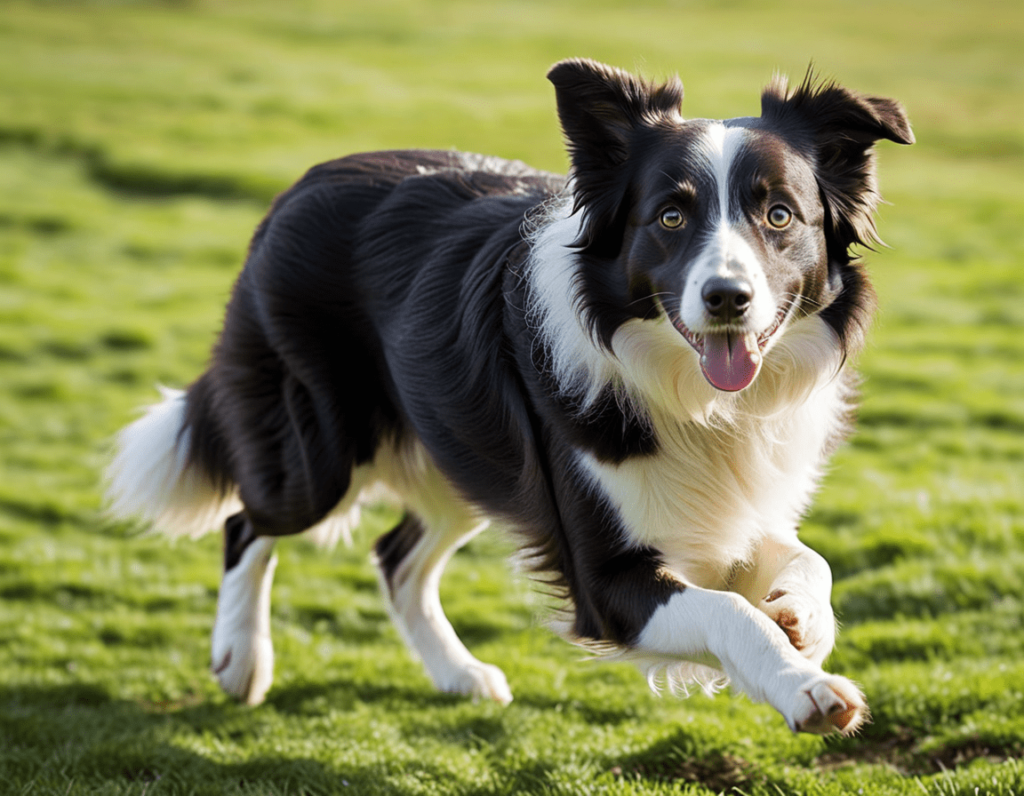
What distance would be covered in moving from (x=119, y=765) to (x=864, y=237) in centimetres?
346

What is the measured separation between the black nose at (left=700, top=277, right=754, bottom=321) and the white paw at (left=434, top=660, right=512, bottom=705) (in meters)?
2.61

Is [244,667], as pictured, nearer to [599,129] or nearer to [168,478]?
[168,478]

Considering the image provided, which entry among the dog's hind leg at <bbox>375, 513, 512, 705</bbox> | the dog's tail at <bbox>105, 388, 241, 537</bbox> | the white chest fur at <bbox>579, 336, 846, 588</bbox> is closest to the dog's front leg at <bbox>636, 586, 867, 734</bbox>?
the white chest fur at <bbox>579, 336, 846, 588</bbox>

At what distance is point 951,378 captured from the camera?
11484 mm

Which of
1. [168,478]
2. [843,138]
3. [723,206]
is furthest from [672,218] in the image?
[168,478]

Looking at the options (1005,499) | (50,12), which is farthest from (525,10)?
(1005,499)

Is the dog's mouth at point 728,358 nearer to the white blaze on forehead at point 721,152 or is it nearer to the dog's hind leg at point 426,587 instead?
the white blaze on forehead at point 721,152

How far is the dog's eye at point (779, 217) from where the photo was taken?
12.0 ft

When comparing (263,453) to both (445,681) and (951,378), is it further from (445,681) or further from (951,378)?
(951,378)

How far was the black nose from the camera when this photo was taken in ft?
11.0

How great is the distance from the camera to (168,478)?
18.7ft

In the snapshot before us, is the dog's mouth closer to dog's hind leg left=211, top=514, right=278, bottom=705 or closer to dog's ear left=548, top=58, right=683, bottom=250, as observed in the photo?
dog's ear left=548, top=58, right=683, bottom=250

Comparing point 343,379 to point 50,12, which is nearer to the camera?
point 343,379

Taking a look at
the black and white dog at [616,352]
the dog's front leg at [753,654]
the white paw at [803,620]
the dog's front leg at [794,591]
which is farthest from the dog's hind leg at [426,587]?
the white paw at [803,620]
